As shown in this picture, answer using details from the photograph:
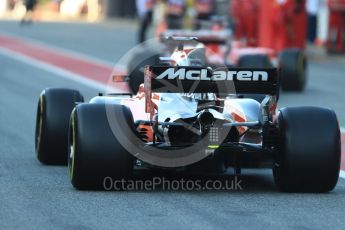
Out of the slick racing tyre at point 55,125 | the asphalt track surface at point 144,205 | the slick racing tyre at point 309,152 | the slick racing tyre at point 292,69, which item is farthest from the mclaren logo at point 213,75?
the slick racing tyre at point 292,69

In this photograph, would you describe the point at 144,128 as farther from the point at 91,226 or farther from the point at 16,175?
the point at 91,226

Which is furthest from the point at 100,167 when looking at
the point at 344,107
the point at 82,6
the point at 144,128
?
the point at 82,6

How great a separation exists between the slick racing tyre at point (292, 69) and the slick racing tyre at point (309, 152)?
10.9 meters

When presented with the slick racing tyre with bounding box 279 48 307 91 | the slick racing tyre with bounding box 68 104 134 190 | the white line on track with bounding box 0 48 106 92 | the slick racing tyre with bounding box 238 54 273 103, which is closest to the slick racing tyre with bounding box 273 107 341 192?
the slick racing tyre with bounding box 68 104 134 190

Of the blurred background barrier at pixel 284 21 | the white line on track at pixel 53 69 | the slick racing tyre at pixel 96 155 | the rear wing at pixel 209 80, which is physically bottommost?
the white line on track at pixel 53 69

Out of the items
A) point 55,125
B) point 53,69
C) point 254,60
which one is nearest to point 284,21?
point 53,69

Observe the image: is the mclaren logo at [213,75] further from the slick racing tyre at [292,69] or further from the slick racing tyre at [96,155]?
the slick racing tyre at [292,69]

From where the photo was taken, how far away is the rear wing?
973 cm

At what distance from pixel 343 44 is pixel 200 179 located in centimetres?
2142

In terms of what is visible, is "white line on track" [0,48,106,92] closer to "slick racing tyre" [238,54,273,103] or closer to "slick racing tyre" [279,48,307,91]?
"slick racing tyre" [238,54,273,103]

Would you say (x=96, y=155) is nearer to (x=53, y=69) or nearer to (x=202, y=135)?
(x=202, y=135)

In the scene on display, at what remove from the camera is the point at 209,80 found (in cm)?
975

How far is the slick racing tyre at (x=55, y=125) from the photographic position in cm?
1116

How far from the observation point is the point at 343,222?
826 centimetres
